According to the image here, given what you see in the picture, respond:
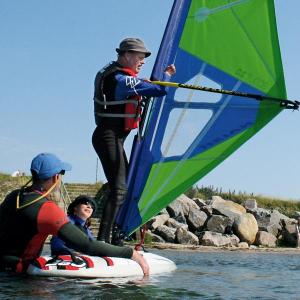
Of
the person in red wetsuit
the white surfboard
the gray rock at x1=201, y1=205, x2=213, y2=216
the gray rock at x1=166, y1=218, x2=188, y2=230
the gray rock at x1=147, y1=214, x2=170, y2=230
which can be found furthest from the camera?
the gray rock at x1=201, y1=205, x2=213, y2=216

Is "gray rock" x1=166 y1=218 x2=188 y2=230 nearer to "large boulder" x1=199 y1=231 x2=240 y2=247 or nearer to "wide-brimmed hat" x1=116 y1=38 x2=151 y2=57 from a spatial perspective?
"large boulder" x1=199 y1=231 x2=240 y2=247

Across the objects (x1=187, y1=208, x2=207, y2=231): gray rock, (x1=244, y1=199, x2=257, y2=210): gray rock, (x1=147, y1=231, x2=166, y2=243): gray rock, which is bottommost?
(x1=147, y1=231, x2=166, y2=243): gray rock

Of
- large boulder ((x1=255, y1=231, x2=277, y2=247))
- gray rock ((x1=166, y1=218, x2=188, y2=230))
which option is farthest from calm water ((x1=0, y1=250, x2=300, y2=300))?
large boulder ((x1=255, y1=231, x2=277, y2=247))

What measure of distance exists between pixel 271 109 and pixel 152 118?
1366 mm

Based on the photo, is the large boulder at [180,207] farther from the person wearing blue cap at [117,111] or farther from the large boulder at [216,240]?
the person wearing blue cap at [117,111]

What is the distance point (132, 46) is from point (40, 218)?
2598mm

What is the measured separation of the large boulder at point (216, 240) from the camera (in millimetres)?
17797

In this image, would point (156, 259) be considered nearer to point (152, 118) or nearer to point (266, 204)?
point (152, 118)

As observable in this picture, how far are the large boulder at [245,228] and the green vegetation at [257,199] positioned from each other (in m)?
5.78

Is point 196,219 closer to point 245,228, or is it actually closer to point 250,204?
point 245,228

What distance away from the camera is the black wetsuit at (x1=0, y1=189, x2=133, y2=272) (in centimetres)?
471

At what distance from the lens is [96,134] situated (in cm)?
662

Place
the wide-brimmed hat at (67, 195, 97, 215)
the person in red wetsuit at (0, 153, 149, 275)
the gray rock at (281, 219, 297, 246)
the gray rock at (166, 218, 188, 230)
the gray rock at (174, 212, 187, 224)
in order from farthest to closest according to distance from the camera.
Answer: the gray rock at (281, 219, 297, 246), the gray rock at (174, 212, 187, 224), the gray rock at (166, 218, 188, 230), the wide-brimmed hat at (67, 195, 97, 215), the person in red wetsuit at (0, 153, 149, 275)

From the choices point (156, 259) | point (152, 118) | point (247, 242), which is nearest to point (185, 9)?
point (152, 118)
